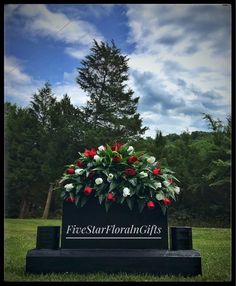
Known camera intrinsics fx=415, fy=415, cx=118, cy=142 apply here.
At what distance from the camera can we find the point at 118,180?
4414 millimetres

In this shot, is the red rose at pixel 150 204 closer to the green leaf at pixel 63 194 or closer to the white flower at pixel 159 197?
the white flower at pixel 159 197

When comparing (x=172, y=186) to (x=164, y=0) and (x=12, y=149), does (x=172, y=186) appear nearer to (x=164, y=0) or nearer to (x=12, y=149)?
(x=164, y=0)

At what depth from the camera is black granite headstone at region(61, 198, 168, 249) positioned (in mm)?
4219

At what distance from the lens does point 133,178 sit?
436 cm

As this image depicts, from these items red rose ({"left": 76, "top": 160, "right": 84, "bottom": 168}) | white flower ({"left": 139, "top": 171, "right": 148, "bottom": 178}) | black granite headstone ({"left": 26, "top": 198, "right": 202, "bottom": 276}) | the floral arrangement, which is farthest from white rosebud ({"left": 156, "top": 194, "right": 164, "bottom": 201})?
red rose ({"left": 76, "top": 160, "right": 84, "bottom": 168})

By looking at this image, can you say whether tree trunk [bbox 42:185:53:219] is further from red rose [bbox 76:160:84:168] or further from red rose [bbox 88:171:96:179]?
red rose [bbox 88:171:96:179]

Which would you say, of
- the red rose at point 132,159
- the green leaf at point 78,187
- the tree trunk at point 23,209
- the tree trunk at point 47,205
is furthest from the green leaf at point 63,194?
the tree trunk at point 23,209

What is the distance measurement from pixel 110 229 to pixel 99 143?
707 cm

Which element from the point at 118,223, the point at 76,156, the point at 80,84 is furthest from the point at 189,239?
the point at 80,84

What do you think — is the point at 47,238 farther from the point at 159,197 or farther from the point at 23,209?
the point at 23,209

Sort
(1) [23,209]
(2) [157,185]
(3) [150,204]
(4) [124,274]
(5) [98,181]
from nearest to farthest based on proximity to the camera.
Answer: (4) [124,274] → (3) [150,204] → (5) [98,181] → (2) [157,185] → (1) [23,209]

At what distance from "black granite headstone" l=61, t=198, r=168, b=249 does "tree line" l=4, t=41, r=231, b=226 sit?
6803mm

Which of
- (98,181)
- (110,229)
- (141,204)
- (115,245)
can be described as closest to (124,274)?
(115,245)

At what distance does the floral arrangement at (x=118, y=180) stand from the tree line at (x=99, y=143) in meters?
6.57
